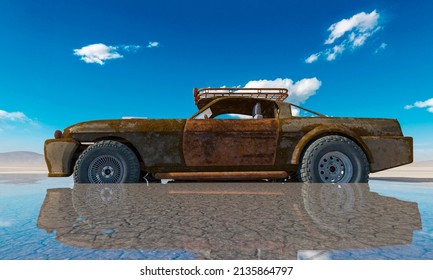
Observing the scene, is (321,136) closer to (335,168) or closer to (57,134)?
(335,168)

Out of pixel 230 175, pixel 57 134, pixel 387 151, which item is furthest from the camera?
pixel 57 134

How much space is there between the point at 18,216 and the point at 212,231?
1.75 m

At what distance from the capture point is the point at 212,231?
6.55 ft

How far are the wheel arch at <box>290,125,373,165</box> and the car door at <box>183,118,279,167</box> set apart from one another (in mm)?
356

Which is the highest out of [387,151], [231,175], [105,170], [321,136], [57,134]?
[57,134]

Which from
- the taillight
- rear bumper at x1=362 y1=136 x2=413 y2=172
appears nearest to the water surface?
rear bumper at x1=362 y1=136 x2=413 y2=172

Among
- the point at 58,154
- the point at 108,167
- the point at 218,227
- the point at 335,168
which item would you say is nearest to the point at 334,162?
the point at 335,168

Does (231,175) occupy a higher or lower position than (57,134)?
lower

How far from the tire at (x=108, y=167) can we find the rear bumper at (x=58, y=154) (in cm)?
23

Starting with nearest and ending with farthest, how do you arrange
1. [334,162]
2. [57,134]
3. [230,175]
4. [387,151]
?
[230,175] → [334,162] → [387,151] → [57,134]

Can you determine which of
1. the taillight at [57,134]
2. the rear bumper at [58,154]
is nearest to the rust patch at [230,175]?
the rear bumper at [58,154]

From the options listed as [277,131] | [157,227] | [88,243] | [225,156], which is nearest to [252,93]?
[277,131]

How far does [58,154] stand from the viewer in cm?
496

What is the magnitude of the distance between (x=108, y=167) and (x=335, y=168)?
3581 millimetres
